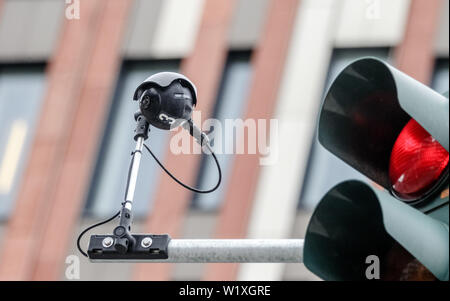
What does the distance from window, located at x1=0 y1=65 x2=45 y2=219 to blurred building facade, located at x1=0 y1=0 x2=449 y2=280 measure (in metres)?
0.02

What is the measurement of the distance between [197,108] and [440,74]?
118 inches

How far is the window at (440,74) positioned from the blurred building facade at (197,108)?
0.02m

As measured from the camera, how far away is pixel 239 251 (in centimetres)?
450

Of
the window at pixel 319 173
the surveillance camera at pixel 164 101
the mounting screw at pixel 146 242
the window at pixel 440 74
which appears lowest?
the mounting screw at pixel 146 242

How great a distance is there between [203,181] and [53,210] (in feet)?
6.56

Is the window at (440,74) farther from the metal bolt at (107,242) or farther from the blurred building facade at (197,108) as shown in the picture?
the metal bolt at (107,242)

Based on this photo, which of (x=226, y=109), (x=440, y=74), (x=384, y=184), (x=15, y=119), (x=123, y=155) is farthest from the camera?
(x=15, y=119)

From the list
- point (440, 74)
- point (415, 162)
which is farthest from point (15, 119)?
point (415, 162)

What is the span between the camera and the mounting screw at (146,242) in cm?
475

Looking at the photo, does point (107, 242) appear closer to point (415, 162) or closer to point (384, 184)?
point (384, 184)

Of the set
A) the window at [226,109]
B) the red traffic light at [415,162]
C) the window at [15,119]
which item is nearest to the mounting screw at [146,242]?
the red traffic light at [415,162]

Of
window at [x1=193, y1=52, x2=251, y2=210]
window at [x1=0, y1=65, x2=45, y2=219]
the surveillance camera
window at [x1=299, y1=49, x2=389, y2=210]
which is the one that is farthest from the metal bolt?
window at [x1=0, y1=65, x2=45, y2=219]

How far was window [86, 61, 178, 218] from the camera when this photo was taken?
15344mm

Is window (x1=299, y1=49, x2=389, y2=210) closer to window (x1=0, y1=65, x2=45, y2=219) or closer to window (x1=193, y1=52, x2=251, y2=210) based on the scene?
window (x1=193, y1=52, x2=251, y2=210)
